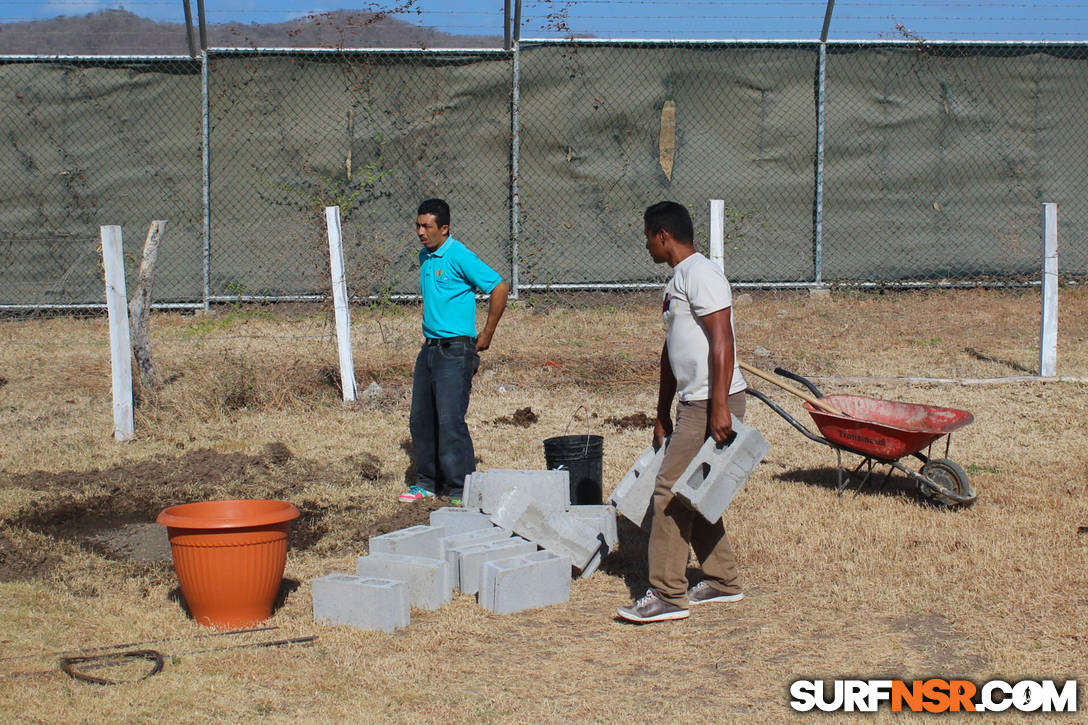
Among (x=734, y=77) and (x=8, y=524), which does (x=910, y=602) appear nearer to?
(x=8, y=524)

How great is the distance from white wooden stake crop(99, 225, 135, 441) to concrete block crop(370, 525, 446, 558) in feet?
12.3

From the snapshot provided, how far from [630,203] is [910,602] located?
334 inches

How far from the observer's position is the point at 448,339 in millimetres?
6977

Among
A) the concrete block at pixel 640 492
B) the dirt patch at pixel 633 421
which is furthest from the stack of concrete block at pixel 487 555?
the dirt patch at pixel 633 421

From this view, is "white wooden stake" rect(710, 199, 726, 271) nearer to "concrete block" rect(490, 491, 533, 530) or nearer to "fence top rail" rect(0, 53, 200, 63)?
"concrete block" rect(490, 491, 533, 530)

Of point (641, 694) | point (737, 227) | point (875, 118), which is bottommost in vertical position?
point (641, 694)

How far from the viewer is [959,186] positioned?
13.5 m

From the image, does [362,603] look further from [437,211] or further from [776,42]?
[776,42]

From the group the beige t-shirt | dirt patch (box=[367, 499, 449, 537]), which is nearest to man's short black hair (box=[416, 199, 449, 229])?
dirt patch (box=[367, 499, 449, 537])

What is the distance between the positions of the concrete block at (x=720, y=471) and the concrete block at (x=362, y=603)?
137 centimetres

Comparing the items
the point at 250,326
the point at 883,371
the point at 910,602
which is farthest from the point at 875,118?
the point at 910,602


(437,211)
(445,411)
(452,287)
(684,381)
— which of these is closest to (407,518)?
(445,411)

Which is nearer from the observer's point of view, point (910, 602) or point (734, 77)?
point (910, 602)

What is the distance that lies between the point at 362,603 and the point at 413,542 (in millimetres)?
687
